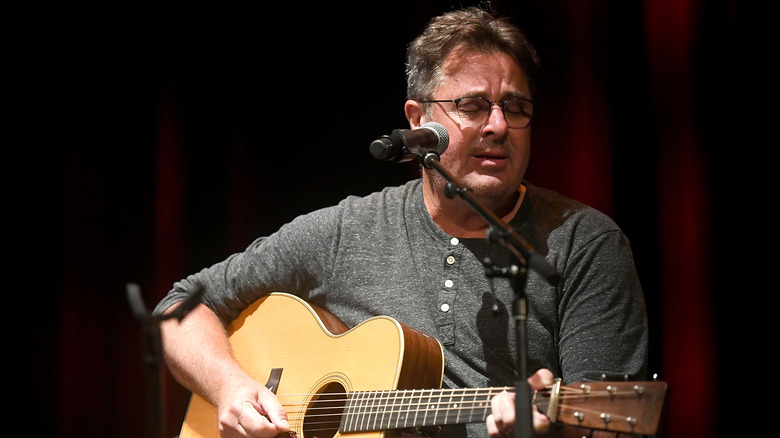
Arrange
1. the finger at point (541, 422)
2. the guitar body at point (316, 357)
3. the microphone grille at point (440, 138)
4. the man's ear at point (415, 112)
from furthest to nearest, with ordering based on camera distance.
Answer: the man's ear at point (415, 112) < the guitar body at point (316, 357) < the microphone grille at point (440, 138) < the finger at point (541, 422)

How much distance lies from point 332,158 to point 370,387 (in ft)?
5.77

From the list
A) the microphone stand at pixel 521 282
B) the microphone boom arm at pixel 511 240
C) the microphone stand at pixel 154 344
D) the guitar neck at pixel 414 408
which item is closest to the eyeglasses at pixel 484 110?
the microphone boom arm at pixel 511 240

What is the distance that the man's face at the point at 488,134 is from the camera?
8.84 feet

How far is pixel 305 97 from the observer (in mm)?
4055

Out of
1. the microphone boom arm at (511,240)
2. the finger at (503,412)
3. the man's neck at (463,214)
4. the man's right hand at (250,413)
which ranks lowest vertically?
the man's right hand at (250,413)

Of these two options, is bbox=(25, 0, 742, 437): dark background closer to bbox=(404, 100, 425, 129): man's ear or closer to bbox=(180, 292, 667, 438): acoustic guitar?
bbox=(404, 100, 425, 129): man's ear

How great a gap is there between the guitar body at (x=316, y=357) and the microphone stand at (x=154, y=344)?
2.71ft

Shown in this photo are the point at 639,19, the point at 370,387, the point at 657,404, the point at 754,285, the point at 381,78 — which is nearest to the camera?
the point at 657,404

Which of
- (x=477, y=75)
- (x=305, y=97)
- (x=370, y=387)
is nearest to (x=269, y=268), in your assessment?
(x=370, y=387)

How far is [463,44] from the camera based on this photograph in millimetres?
2859

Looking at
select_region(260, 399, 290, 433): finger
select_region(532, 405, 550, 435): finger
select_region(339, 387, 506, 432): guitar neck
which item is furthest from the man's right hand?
select_region(532, 405, 550, 435): finger

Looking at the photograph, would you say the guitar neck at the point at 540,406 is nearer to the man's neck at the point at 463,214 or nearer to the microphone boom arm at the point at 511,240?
the microphone boom arm at the point at 511,240

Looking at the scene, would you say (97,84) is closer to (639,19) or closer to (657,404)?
(639,19)

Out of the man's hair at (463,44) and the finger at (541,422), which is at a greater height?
the man's hair at (463,44)
